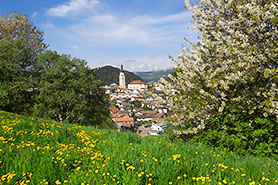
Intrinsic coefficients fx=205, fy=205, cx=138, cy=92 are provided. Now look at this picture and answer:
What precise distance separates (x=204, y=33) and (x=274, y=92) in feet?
11.5

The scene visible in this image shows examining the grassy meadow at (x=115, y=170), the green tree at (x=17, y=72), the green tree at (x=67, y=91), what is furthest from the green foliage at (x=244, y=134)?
the green tree at (x=17, y=72)

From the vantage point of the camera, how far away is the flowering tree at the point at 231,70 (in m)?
6.49

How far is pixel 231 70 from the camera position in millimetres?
7066

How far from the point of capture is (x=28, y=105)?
22.3 meters

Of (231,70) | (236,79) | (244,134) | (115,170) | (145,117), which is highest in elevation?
(231,70)

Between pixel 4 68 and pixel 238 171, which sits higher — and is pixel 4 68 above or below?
above

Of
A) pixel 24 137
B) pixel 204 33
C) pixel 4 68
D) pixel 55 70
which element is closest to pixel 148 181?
pixel 24 137

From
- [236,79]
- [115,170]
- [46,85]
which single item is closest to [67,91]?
[46,85]

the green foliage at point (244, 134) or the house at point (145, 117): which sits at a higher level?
the green foliage at point (244, 134)

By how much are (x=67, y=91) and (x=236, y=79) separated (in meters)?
18.4

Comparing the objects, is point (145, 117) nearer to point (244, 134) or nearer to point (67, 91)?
point (67, 91)

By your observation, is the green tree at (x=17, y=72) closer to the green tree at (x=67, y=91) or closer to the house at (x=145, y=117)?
the green tree at (x=67, y=91)

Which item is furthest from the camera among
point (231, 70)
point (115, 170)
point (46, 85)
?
point (46, 85)

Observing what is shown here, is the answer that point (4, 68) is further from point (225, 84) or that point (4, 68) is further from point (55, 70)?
point (225, 84)
